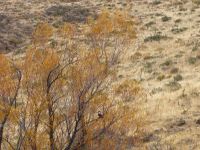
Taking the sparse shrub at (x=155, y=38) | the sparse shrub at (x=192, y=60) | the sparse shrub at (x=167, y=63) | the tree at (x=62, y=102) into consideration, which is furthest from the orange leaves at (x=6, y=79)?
the sparse shrub at (x=155, y=38)

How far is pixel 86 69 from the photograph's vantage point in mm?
18797

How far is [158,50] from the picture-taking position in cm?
3794

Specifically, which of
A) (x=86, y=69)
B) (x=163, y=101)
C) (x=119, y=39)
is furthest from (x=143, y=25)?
(x=86, y=69)

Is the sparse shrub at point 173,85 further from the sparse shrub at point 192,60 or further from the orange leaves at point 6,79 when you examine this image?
the orange leaves at point 6,79

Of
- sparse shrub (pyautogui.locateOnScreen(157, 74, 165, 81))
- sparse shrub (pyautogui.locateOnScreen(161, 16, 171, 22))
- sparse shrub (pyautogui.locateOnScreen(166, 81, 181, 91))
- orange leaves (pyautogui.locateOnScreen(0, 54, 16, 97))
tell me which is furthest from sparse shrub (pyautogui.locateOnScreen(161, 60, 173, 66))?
orange leaves (pyautogui.locateOnScreen(0, 54, 16, 97))

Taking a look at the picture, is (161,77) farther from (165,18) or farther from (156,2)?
(156,2)

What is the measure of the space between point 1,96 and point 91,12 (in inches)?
1373

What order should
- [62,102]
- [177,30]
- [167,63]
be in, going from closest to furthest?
[62,102]
[167,63]
[177,30]

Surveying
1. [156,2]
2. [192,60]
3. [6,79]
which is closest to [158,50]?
[192,60]

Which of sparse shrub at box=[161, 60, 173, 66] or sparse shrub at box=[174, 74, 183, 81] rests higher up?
sparse shrub at box=[174, 74, 183, 81]

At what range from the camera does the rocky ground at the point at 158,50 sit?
2305 centimetres

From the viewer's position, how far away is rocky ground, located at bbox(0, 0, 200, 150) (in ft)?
75.6

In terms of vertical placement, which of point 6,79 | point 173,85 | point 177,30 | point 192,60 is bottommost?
point 173,85

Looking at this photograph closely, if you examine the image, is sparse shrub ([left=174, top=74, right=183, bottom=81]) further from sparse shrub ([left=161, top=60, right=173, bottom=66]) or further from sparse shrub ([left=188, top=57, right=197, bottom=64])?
sparse shrub ([left=161, top=60, right=173, bottom=66])
